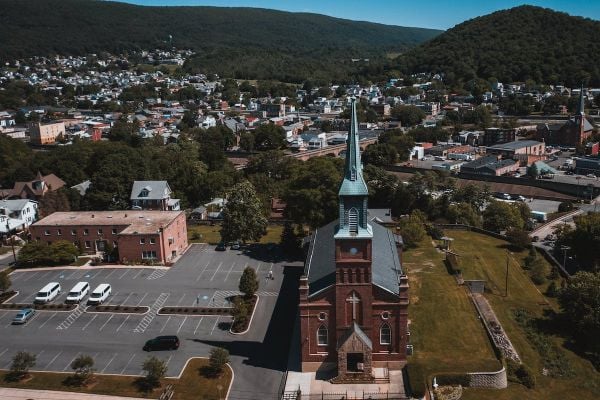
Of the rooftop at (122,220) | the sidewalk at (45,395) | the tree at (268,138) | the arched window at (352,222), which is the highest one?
the arched window at (352,222)

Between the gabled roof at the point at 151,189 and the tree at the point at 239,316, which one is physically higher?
the gabled roof at the point at 151,189

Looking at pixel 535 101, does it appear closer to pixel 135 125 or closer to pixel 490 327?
pixel 135 125

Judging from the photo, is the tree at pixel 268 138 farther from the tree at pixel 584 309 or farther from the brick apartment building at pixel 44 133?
the tree at pixel 584 309

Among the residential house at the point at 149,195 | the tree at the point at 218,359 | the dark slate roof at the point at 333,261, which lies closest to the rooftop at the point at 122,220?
the residential house at the point at 149,195

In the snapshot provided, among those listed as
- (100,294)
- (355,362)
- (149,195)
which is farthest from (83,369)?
(149,195)

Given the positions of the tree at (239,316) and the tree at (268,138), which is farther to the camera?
the tree at (268,138)

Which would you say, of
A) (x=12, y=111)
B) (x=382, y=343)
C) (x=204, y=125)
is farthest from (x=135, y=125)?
(x=382, y=343)

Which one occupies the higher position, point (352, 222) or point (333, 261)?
point (352, 222)

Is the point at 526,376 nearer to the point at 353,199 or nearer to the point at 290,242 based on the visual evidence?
the point at 353,199
